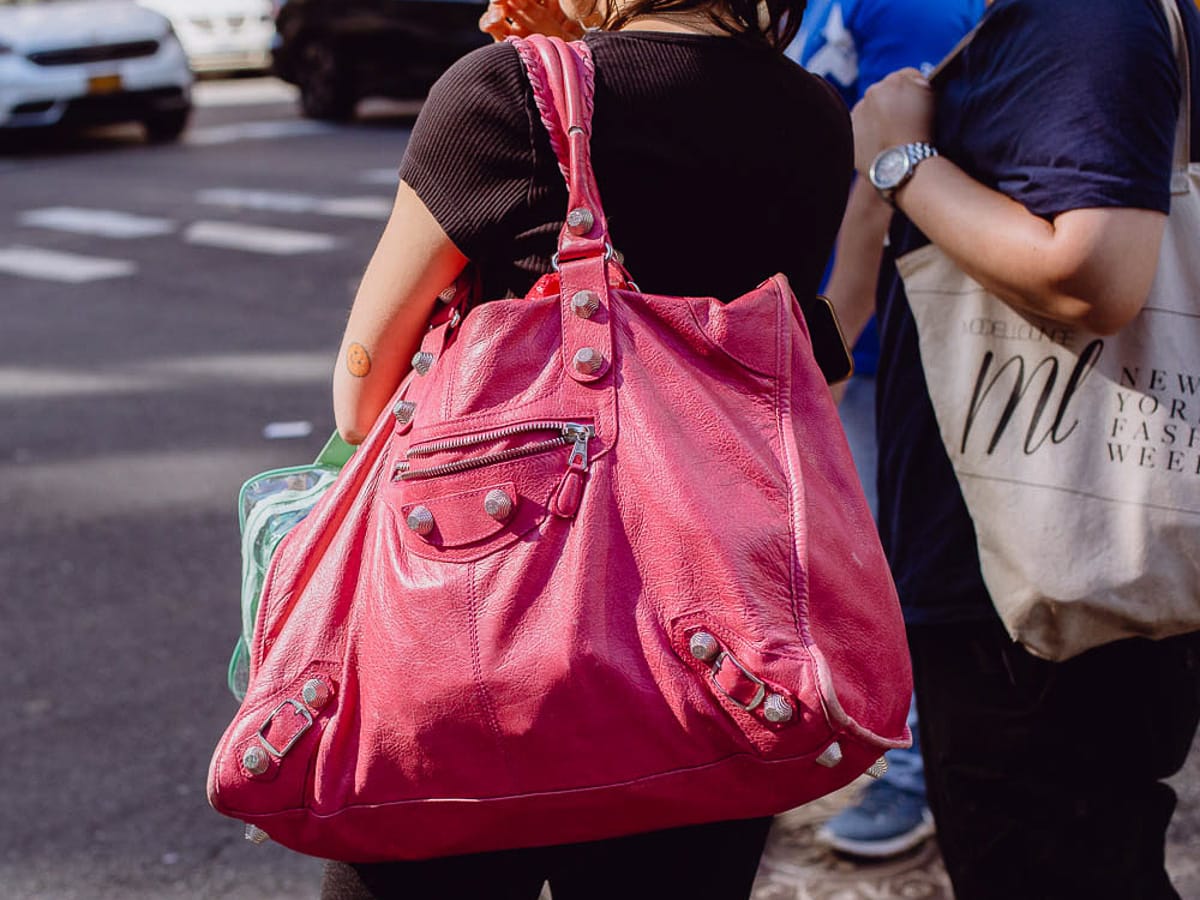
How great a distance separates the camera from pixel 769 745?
145cm

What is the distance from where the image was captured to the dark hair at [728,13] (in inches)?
64.4

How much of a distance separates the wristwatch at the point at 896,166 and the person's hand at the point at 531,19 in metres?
0.45

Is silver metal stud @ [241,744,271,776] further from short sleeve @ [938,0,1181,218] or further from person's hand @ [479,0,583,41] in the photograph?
short sleeve @ [938,0,1181,218]

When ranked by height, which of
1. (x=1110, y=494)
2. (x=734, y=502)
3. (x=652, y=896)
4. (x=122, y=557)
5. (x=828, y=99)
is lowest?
(x=122, y=557)

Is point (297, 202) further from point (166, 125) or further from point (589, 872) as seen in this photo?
point (589, 872)

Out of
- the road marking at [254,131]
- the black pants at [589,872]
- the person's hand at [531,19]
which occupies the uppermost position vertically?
the person's hand at [531,19]

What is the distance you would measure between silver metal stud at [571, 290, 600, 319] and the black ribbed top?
0.07 metres

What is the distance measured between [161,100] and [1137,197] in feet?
43.9

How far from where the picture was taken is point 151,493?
17.9 feet

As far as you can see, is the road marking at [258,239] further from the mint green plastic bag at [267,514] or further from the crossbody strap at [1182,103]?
the crossbody strap at [1182,103]

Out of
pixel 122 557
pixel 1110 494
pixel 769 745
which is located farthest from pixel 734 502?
pixel 122 557

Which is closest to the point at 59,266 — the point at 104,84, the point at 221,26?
the point at 104,84

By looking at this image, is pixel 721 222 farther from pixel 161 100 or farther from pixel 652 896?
pixel 161 100

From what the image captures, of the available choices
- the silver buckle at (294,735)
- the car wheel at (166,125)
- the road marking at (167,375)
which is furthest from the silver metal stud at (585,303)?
the car wheel at (166,125)
